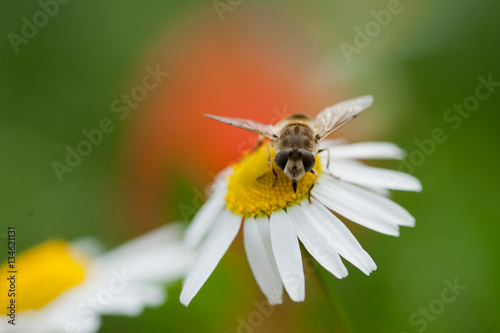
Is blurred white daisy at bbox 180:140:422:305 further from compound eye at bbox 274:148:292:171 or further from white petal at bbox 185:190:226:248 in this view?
compound eye at bbox 274:148:292:171

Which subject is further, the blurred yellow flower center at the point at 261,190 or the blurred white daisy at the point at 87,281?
the blurred white daisy at the point at 87,281

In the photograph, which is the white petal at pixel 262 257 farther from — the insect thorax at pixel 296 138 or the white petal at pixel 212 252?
the insect thorax at pixel 296 138

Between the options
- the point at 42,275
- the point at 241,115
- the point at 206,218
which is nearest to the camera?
the point at 206,218

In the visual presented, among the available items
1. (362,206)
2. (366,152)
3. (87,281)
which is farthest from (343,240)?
(87,281)

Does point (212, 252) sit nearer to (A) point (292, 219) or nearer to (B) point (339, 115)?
(A) point (292, 219)

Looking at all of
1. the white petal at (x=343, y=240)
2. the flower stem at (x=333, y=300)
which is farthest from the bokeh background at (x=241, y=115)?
the white petal at (x=343, y=240)

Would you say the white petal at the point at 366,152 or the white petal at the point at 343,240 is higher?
the white petal at the point at 366,152
